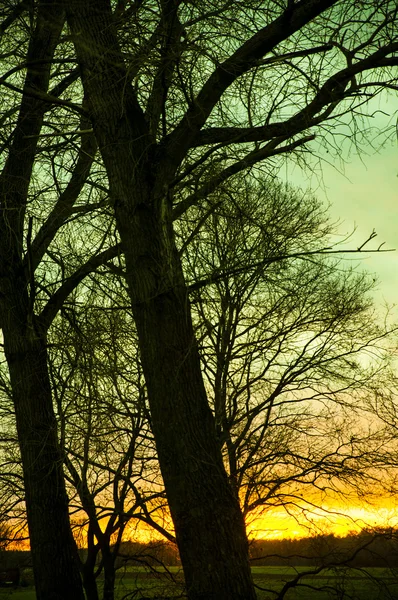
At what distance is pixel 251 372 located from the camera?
11977 millimetres

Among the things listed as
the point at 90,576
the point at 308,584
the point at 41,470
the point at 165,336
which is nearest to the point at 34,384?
the point at 41,470

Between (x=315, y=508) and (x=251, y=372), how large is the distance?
2538 mm

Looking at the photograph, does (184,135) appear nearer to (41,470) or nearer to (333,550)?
(41,470)

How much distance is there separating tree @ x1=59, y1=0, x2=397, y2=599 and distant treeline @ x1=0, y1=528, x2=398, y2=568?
5.50 meters

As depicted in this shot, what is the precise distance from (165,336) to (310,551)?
7.31m

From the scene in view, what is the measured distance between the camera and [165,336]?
172 inches

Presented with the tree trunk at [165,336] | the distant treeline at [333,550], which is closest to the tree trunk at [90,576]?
the distant treeline at [333,550]

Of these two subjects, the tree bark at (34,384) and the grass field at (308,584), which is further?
the grass field at (308,584)

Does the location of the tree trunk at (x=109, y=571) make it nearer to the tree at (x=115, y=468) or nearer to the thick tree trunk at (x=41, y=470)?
the tree at (x=115, y=468)

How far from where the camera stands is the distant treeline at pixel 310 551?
9.32m

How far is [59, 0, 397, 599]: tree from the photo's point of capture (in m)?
4.11

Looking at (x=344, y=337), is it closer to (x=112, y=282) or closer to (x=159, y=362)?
(x=112, y=282)

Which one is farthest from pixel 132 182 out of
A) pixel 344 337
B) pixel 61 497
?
pixel 344 337

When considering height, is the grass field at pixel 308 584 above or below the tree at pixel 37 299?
below
